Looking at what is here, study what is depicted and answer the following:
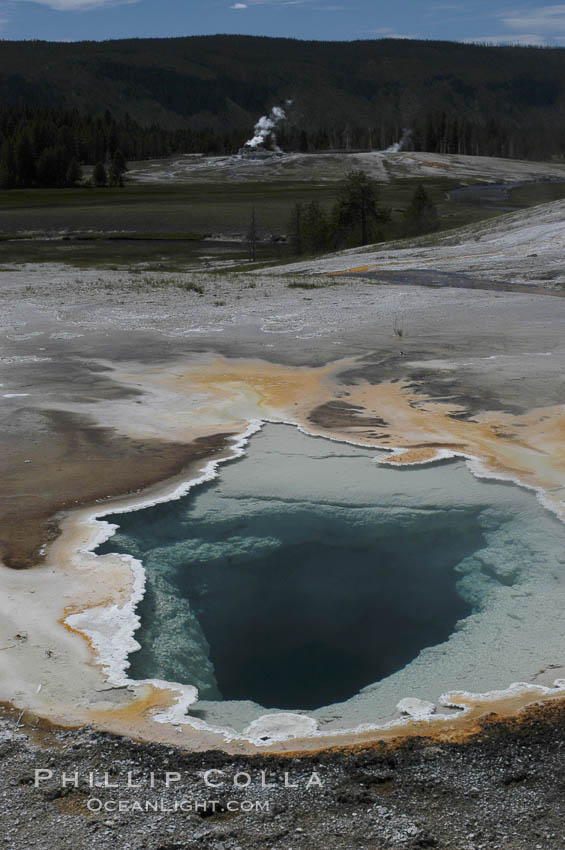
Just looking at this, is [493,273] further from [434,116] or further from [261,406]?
[434,116]

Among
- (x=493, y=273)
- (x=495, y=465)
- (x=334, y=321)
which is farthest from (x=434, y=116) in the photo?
(x=495, y=465)

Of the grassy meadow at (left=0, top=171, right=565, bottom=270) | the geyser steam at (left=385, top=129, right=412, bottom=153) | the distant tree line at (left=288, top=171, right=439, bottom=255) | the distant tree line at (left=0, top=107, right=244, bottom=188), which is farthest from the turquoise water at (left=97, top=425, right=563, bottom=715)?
the geyser steam at (left=385, top=129, right=412, bottom=153)

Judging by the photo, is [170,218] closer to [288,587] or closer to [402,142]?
[288,587]

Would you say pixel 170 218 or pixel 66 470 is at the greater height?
pixel 170 218

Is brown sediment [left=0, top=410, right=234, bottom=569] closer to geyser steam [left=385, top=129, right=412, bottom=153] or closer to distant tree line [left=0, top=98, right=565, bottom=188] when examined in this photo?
distant tree line [left=0, top=98, right=565, bottom=188]

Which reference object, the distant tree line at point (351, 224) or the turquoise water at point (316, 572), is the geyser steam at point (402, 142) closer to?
the distant tree line at point (351, 224)

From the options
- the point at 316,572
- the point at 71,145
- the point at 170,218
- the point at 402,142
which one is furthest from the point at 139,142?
the point at 316,572
